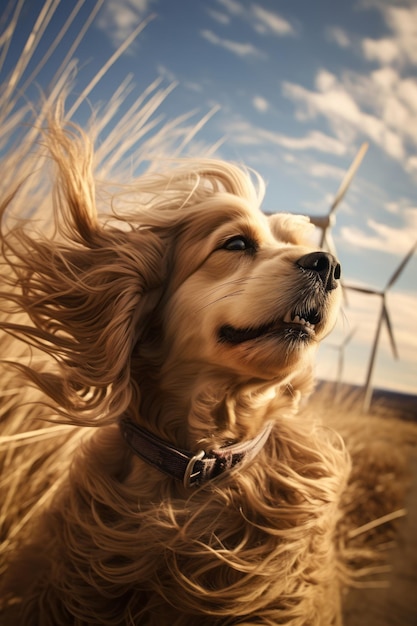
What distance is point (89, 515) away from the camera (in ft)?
5.91

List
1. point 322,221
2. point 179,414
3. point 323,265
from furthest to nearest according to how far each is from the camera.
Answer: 1. point 322,221
2. point 179,414
3. point 323,265

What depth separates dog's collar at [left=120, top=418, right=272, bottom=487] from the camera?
1664mm

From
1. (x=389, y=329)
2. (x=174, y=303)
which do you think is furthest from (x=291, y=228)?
(x=389, y=329)

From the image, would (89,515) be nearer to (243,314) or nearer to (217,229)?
(243,314)

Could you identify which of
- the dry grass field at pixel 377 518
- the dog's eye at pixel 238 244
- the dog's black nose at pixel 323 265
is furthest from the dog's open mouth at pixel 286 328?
the dry grass field at pixel 377 518

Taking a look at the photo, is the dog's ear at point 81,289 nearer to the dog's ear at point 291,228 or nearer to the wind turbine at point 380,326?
the dog's ear at point 291,228

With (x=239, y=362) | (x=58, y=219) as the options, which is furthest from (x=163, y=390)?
(x=58, y=219)

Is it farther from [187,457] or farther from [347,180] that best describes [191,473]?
[347,180]

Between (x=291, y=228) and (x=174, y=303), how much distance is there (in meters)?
0.67

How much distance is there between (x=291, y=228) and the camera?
6.99ft

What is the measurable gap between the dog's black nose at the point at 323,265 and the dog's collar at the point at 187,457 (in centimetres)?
66

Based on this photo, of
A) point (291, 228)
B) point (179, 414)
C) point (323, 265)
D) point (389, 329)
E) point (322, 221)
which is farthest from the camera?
point (389, 329)

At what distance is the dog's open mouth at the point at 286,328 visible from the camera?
1636 mm

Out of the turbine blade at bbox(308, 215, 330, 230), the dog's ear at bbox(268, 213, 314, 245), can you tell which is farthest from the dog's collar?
the turbine blade at bbox(308, 215, 330, 230)
